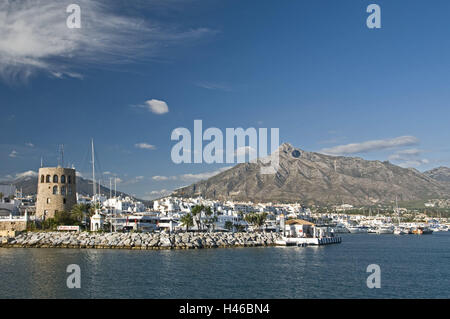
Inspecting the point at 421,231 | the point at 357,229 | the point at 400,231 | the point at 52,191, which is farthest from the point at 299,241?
the point at 357,229

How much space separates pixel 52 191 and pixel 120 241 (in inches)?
1033

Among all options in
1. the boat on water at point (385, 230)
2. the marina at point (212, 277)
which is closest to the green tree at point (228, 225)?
the marina at point (212, 277)

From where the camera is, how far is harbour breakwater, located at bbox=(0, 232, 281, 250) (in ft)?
→ 241

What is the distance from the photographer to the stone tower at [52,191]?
3563 inches

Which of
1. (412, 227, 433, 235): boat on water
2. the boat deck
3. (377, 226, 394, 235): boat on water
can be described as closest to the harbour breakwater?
the boat deck

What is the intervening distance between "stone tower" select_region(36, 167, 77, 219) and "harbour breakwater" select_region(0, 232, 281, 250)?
992 cm

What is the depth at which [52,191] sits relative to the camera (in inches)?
3575

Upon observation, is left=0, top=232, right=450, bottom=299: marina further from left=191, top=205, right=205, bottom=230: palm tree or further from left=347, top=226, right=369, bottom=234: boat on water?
left=347, top=226, right=369, bottom=234: boat on water

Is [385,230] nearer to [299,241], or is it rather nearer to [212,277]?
[299,241]

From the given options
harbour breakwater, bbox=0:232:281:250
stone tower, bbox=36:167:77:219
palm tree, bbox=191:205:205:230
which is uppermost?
stone tower, bbox=36:167:77:219

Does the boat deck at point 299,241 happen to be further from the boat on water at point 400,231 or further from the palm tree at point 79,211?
the boat on water at point 400,231

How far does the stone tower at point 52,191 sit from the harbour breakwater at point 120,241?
9.92 m
